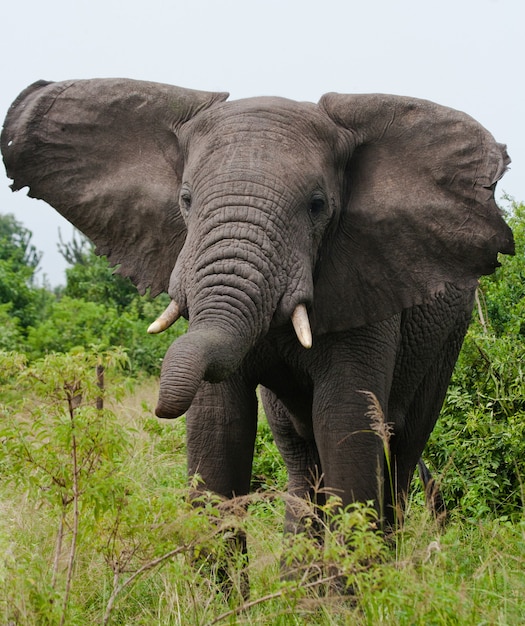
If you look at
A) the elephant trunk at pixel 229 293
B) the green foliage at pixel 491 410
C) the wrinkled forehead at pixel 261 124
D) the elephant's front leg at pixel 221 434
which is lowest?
the green foliage at pixel 491 410

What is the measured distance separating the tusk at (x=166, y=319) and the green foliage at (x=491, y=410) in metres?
2.80

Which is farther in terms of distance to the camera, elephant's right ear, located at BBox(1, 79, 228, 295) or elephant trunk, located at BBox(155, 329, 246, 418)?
elephant's right ear, located at BBox(1, 79, 228, 295)

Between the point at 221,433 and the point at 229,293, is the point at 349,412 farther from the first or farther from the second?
the point at 229,293

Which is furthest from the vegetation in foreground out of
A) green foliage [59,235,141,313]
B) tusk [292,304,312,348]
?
green foliage [59,235,141,313]

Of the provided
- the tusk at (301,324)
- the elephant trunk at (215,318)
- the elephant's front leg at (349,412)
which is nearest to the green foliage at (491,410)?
the elephant's front leg at (349,412)

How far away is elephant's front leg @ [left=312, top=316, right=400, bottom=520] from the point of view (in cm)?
498

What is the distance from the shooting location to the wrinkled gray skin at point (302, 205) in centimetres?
468

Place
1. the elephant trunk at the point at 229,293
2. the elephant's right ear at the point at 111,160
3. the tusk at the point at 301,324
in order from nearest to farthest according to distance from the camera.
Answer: the elephant trunk at the point at 229,293
the tusk at the point at 301,324
the elephant's right ear at the point at 111,160

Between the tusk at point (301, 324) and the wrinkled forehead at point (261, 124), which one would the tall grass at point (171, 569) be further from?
the wrinkled forehead at point (261, 124)

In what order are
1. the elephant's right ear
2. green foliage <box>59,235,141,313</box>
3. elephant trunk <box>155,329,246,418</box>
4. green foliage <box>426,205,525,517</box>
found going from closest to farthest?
elephant trunk <box>155,329,246,418</box> < the elephant's right ear < green foliage <box>426,205,525,517</box> < green foliage <box>59,235,141,313</box>

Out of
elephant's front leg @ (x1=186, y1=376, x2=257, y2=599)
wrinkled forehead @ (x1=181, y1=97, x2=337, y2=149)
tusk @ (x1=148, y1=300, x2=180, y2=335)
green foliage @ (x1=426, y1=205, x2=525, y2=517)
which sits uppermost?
wrinkled forehead @ (x1=181, y1=97, x2=337, y2=149)

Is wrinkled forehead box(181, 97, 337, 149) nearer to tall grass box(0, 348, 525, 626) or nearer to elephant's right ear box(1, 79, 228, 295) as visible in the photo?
elephant's right ear box(1, 79, 228, 295)

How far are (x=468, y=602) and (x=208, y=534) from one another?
2.83 feet

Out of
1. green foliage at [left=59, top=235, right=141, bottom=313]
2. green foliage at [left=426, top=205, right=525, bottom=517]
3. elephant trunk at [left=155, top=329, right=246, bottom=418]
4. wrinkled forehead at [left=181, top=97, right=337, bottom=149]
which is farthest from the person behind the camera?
green foliage at [left=59, top=235, right=141, bottom=313]
